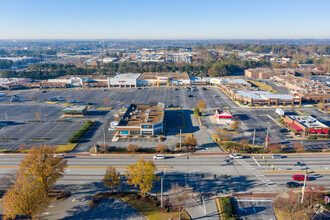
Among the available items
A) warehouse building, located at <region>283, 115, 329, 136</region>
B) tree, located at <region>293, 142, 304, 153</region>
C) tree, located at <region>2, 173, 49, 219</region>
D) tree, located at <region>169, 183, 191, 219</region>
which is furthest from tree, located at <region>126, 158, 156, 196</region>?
warehouse building, located at <region>283, 115, 329, 136</region>

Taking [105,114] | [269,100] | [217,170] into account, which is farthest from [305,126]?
[105,114]

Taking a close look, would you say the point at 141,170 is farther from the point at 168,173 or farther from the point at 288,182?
the point at 288,182

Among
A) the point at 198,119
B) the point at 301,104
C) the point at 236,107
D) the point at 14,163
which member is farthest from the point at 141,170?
the point at 301,104

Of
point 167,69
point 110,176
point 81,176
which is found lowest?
point 81,176

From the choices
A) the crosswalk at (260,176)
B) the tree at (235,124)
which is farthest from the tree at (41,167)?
the tree at (235,124)

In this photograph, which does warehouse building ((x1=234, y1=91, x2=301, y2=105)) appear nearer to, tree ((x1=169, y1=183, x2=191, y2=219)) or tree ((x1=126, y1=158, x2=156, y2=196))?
tree ((x1=169, y1=183, x2=191, y2=219))

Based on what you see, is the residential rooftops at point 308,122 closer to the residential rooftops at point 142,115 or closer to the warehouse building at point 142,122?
the warehouse building at point 142,122
